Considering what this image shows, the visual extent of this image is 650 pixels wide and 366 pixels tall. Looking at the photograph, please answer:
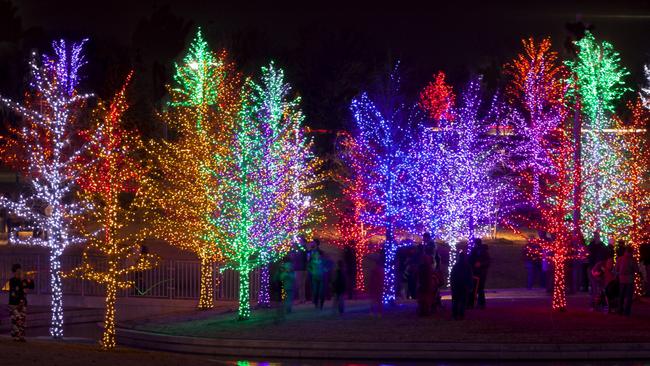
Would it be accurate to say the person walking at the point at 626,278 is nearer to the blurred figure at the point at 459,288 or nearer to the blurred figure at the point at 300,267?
the blurred figure at the point at 459,288

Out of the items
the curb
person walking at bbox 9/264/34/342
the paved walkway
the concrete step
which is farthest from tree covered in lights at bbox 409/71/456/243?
person walking at bbox 9/264/34/342

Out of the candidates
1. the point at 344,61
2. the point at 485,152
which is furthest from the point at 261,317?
the point at 344,61

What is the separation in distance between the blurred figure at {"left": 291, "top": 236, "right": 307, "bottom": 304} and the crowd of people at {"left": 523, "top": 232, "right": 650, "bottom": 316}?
20.2 ft

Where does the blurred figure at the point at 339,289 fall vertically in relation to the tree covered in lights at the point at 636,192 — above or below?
below

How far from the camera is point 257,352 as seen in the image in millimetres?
20281

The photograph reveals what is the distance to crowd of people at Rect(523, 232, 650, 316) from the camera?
23.1 m

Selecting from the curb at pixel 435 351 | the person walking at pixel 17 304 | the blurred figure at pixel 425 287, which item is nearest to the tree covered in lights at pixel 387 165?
the blurred figure at pixel 425 287

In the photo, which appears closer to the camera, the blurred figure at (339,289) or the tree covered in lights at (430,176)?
the blurred figure at (339,289)

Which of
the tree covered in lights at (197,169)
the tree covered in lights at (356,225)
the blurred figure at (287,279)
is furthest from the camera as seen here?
the tree covered in lights at (356,225)

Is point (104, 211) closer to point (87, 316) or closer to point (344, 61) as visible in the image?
point (87, 316)

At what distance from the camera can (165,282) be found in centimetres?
3042

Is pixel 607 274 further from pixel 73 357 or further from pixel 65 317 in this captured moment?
pixel 65 317

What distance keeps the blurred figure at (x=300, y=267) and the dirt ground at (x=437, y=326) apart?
8.40 ft

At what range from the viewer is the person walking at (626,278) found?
75.1 ft
